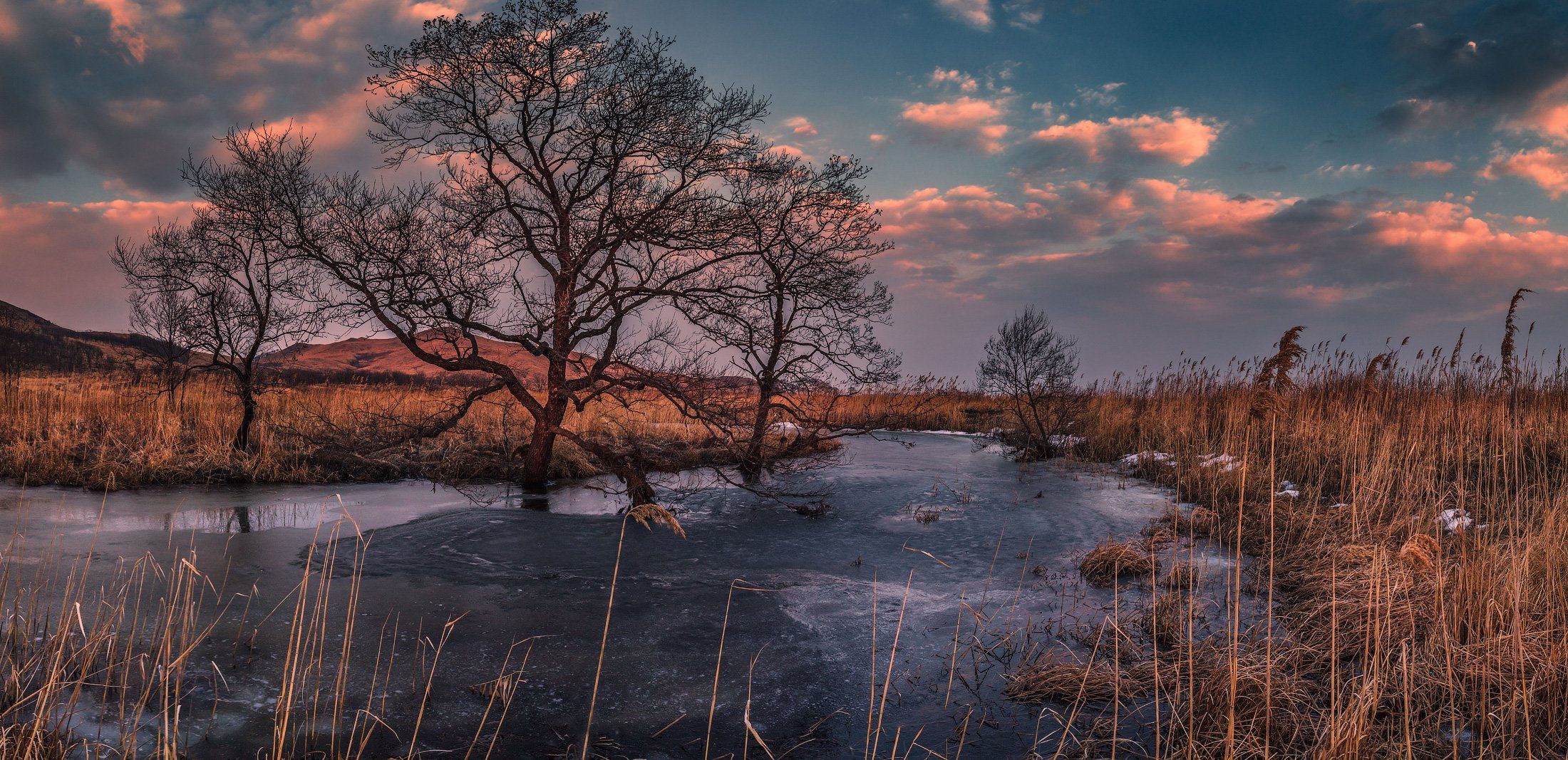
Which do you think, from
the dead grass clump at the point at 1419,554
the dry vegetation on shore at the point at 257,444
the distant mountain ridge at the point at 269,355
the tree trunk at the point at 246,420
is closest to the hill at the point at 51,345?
the distant mountain ridge at the point at 269,355

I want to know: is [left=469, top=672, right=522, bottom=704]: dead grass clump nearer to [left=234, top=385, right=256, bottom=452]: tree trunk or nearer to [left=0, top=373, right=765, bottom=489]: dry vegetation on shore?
[left=0, top=373, right=765, bottom=489]: dry vegetation on shore

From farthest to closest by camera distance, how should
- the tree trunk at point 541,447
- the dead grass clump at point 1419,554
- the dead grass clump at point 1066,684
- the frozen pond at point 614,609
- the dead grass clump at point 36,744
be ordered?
the tree trunk at point 541,447 < the dead grass clump at point 1419,554 < the dead grass clump at point 1066,684 < the frozen pond at point 614,609 < the dead grass clump at point 36,744

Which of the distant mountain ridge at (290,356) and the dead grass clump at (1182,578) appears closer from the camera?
the dead grass clump at (1182,578)

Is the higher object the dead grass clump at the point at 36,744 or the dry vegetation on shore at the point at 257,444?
the dry vegetation on shore at the point at 257,444

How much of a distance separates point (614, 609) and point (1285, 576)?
5.24 metres

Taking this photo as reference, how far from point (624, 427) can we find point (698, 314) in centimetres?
428

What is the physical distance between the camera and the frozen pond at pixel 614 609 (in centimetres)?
374

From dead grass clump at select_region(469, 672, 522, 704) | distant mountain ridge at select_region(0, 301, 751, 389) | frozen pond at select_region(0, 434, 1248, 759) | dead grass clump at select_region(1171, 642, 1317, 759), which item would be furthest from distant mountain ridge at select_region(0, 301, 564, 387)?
dead grass clump at select_region(1171, 642, 1317, 759)

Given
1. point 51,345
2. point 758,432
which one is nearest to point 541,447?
point 758,432

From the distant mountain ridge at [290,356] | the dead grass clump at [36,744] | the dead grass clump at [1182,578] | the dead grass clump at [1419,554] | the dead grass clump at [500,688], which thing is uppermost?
the distant mountain ridge at [290,356]

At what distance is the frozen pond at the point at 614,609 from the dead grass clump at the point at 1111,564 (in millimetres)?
177

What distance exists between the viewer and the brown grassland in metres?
3.50

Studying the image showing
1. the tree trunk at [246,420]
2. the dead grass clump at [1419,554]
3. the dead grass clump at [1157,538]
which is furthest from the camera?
the tree trunk at [246,420]

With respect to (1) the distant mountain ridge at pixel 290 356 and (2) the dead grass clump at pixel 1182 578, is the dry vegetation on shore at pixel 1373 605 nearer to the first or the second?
(2) the dead grass clump at pixel 1182 578
